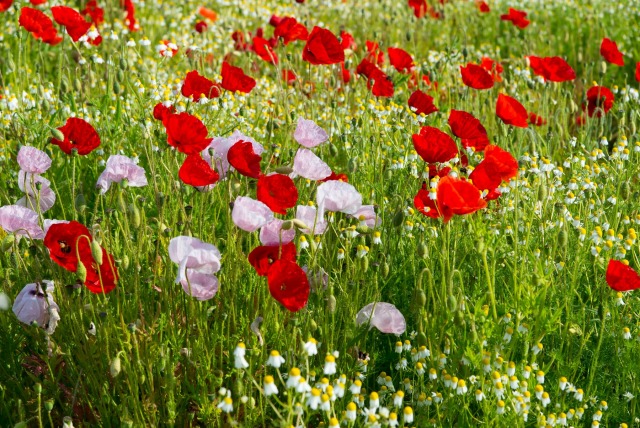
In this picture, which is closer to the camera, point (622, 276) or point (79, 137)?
point (622, 276)

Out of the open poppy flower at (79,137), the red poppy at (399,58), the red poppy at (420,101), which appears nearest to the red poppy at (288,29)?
the red poppy at (399,58)

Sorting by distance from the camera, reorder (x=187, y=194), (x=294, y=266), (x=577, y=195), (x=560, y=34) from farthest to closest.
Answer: (x=560, y=34), (x=187, y=194), (x=577, y=195), (x=294, y=266)

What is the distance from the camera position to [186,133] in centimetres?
252

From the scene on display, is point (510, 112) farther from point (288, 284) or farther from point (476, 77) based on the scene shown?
point (288, 284)

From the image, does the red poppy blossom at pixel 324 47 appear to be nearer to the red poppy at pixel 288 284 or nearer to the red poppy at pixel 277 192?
the red poppy at pixel 277 192

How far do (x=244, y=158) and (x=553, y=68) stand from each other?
1.98m

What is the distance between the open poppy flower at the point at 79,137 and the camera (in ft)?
9.06

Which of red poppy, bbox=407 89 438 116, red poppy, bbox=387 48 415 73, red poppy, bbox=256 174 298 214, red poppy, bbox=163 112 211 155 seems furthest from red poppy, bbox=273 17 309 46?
red poppy, bbox=256 174 298 214

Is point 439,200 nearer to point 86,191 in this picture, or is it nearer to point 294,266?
point 294,266

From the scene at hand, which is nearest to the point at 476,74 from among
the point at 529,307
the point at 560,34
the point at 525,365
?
the point at 529,307

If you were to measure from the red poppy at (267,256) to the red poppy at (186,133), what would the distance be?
390 millimetres

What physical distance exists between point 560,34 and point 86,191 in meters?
4.69

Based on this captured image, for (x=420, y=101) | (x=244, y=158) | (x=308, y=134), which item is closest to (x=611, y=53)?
(x=420, y=101)

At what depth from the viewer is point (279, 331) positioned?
2.57m
